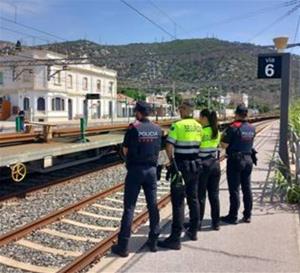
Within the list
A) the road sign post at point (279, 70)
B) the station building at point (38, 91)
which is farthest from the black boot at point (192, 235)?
the station building at point (38, 91)

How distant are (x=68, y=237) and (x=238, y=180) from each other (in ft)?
9.00

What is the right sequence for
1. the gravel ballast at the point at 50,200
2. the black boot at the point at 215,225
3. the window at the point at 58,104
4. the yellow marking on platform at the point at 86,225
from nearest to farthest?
the black boot at the point at 215,225
the yellow marking on platform at the point at 86,225
the gravel ballast at the point at 50,200
the window at the point at 58,104

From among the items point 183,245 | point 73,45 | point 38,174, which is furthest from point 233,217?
point 73,45

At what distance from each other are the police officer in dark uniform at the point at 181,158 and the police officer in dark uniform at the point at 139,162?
10.2 inches

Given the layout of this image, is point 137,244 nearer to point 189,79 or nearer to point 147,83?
point 147,83

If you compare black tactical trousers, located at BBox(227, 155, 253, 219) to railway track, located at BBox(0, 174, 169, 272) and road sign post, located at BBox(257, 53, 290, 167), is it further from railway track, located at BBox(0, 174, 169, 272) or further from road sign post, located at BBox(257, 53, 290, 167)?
road sign post, located at BBox(257, 53, 290, 167)

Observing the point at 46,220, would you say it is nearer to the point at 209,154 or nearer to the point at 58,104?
the point at 209,154

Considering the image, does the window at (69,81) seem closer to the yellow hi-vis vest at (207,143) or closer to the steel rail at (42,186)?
the steel rail at (42,186)

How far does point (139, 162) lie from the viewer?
589cm

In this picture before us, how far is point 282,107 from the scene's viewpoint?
10.9 meters

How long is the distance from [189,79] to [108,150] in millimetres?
84001

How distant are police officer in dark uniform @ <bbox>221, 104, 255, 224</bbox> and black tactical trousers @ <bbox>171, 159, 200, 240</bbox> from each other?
1.21 metres

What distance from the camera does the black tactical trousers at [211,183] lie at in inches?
274

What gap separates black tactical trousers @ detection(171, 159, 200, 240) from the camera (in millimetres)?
6230
